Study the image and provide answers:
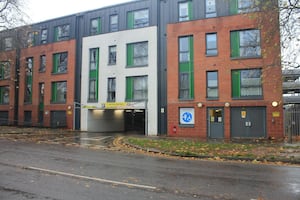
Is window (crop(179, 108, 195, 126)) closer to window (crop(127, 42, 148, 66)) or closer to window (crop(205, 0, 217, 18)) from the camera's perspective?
window (crop(127, 42, 148, 66))

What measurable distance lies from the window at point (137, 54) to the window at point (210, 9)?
6.28m

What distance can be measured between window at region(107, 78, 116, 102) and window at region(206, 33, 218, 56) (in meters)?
9.82

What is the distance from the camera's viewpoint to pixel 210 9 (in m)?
24.8

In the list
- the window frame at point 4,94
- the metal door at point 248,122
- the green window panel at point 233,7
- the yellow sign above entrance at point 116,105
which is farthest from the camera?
the window frame at point 4,94

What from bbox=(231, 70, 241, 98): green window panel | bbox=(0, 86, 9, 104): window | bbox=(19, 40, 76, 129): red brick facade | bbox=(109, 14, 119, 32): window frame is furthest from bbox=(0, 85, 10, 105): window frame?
bbox=(231, 70, 241, 98): green window panel

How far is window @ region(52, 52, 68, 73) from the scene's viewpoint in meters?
32.1

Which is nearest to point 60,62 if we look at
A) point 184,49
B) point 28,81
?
point 28,81

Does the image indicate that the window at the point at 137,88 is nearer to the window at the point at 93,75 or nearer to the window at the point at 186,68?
the window at the point at 186,68

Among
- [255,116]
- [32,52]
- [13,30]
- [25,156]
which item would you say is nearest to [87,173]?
[25,156]

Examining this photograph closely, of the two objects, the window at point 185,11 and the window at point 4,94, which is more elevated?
the window at point 185,11

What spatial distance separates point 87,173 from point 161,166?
2.86 meters

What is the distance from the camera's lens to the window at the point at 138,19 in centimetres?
2739

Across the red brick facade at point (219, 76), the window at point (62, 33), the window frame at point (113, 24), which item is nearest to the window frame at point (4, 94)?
the window at point (62, 33)

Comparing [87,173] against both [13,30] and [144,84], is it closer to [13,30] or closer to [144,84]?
[144,84]
